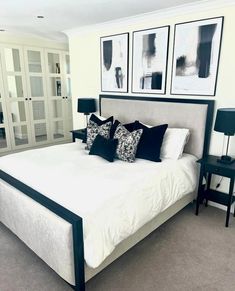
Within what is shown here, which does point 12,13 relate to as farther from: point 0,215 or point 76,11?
point 0,215

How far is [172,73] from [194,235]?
2016 millimetres

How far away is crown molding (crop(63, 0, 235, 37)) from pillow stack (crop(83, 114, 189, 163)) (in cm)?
141

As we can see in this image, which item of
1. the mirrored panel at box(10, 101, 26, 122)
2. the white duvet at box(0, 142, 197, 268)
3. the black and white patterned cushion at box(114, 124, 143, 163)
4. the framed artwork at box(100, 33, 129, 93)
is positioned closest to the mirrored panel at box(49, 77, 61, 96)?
the mirrored panel at box(10, 101, 26, 122)

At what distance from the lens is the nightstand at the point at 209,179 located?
243cm

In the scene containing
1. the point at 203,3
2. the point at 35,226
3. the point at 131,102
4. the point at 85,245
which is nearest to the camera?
the point at 85,245

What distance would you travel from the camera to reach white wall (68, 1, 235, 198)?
2.57 m

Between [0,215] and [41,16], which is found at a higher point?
[41,16]

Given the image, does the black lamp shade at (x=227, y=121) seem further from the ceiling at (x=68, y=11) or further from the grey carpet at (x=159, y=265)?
the ceiling at (x=68, y=11)

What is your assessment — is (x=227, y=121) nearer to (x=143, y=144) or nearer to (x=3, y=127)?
(x=143, y=144)

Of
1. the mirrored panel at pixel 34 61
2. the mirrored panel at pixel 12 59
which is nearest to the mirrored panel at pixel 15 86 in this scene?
the mirrored panel at pixel 12 59

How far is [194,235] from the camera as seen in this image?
94.7 inches

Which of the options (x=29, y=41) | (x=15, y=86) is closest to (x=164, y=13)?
(x=29, y=41)

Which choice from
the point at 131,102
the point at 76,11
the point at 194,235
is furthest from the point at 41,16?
the point at 194,235

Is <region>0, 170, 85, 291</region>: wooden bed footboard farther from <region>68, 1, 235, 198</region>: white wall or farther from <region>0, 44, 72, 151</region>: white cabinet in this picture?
<region>0, 44, 72, 151</region>: white cabinet
